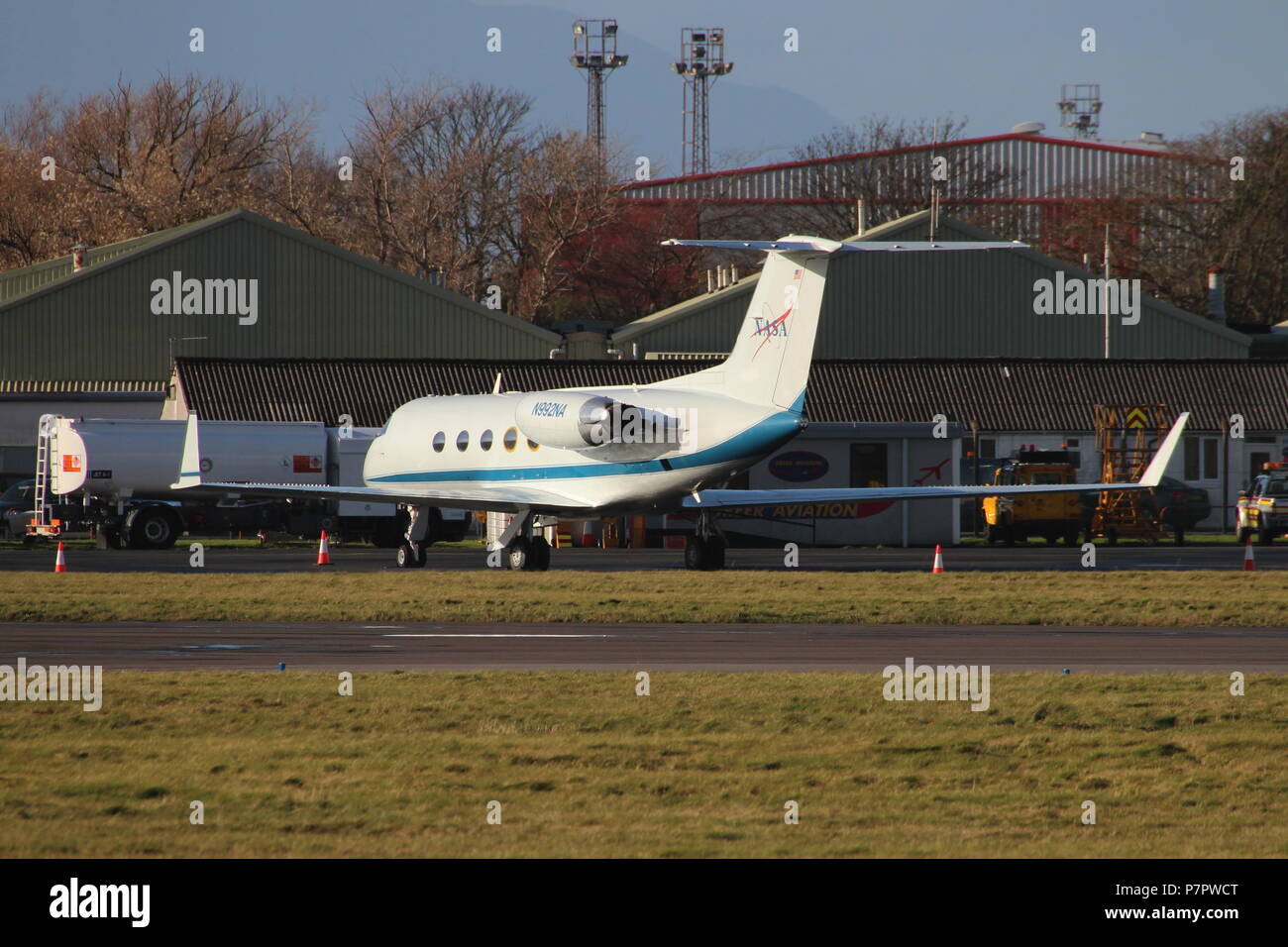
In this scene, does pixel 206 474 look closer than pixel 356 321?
Yes

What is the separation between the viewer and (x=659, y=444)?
28.8 meters

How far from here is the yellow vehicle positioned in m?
42.5

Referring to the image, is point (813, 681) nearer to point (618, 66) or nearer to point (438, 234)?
point (438, 234)

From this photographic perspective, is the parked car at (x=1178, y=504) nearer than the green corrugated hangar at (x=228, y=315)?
Yes

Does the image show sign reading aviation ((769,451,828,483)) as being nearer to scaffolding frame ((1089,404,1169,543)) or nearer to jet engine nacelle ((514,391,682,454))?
scaffolding frame ((1089,404,1169,543))

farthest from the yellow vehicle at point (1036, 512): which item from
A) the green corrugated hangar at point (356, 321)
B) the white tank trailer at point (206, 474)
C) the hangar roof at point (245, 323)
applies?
the hangar roof at point (245, 323)

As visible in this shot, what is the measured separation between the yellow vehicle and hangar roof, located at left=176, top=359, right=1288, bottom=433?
29.6 ft

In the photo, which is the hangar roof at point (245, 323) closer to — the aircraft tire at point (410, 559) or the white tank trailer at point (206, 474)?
the white tank trailer at point (206, 474)

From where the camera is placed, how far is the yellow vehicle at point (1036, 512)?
4250 centimetres

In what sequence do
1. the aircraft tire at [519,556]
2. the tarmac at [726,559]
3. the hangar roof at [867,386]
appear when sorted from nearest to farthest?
1. the aircraft tire at [519,556]
2. the tarmac at [726,559]
3. the hangar roof at [867,386]

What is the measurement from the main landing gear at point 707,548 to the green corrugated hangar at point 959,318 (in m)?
31.3

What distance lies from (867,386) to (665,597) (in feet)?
103

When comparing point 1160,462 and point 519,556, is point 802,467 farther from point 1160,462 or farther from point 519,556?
point 1160,462

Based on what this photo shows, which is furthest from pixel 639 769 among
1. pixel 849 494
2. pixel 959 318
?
pixel 959 318
